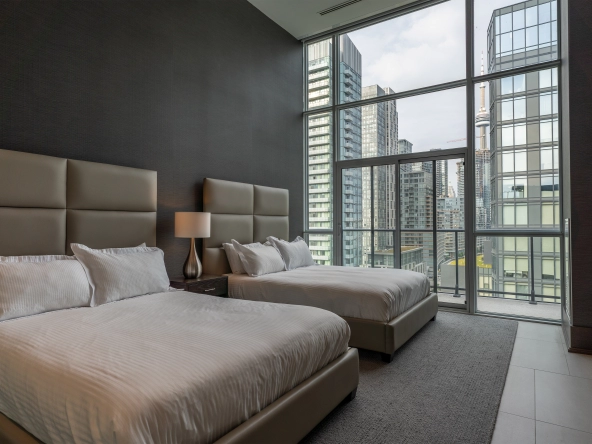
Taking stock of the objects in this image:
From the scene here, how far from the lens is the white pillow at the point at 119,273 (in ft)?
8.03

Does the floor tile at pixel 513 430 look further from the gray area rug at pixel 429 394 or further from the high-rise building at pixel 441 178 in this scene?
the high-rise building at pixel 441 178

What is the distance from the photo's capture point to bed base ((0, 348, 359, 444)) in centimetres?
139

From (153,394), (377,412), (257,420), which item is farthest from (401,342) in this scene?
(153,394)

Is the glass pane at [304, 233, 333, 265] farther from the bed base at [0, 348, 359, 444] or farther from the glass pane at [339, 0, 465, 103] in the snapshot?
the bed base at [0, 348, 359, 444]

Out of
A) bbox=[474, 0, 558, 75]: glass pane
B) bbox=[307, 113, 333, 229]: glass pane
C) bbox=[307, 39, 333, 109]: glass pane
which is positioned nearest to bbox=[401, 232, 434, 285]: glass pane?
bbox=[307, 113, 333, 229]: glass pane

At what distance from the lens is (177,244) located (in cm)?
365

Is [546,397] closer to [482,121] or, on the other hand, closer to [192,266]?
[192,266]

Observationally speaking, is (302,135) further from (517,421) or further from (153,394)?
(153,394)

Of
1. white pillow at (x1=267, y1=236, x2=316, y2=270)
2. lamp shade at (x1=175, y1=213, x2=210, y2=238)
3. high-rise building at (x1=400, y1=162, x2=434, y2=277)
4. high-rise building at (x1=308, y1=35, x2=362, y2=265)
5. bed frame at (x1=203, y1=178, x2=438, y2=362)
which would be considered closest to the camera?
bed frame at (x1=203, y1=178, x2=438, y2=362)

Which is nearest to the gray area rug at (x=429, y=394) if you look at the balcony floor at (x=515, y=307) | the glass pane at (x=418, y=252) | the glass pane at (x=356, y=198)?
the balcony floor at (x=515, y=307)

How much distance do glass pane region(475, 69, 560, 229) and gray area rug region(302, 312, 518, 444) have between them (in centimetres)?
143

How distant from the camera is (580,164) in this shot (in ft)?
10.1

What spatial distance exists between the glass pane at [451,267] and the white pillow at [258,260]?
210cm

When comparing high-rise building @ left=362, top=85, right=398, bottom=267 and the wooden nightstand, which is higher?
high-rise building @ left=362, top=85, right=398, bottom=267
